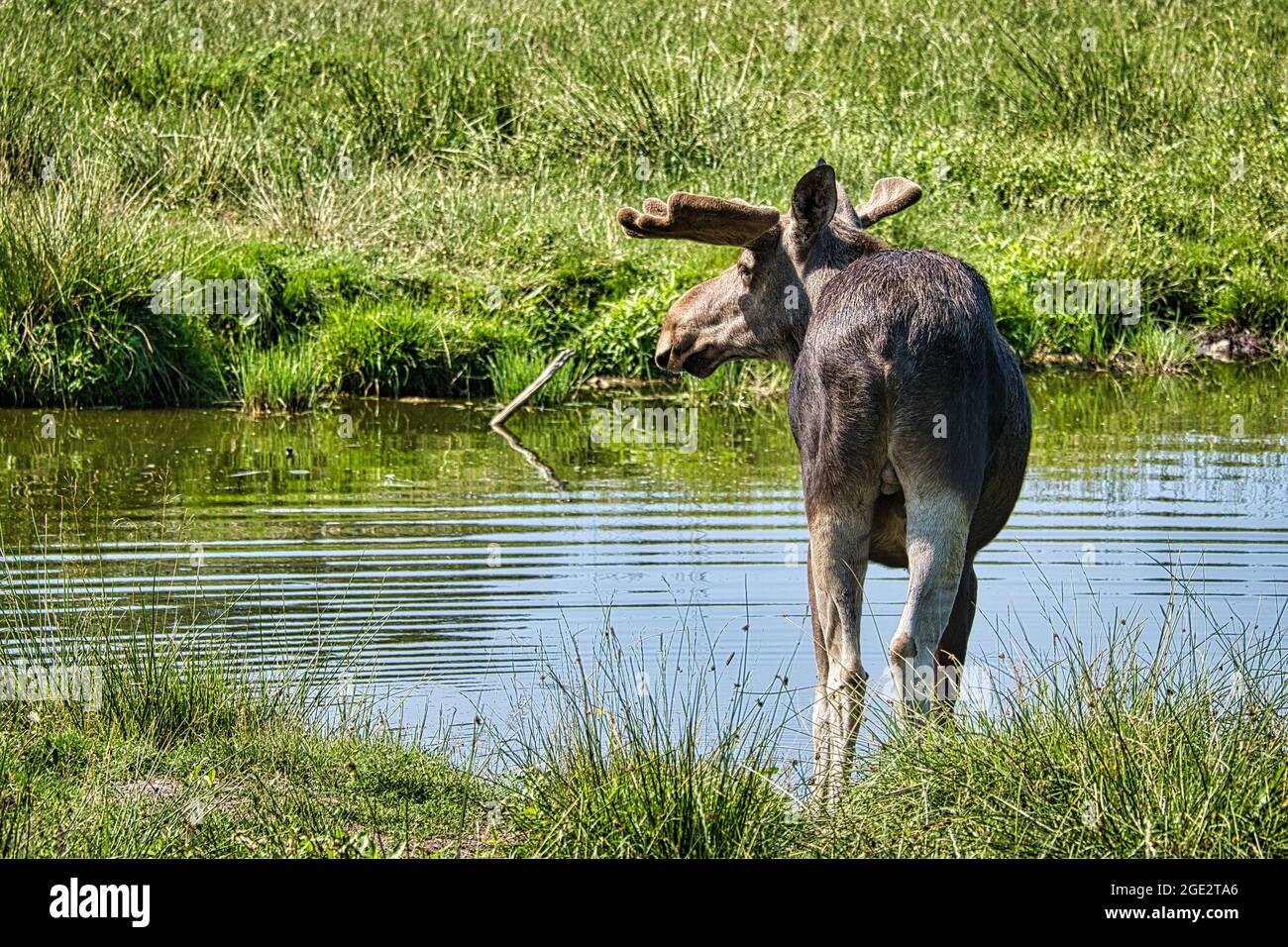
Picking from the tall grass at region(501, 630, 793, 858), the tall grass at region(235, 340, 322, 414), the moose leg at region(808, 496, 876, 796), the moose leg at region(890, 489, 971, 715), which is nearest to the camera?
the tall grass at region(501, 630, 793, 858)

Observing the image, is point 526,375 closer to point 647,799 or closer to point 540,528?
point 540,528

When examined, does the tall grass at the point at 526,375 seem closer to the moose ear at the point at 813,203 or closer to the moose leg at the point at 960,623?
the moose ear at the point at 813,203

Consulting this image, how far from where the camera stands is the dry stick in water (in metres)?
16.0

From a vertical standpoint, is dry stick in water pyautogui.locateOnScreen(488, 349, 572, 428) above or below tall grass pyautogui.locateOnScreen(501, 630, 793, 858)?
above

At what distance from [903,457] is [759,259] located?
4.33 ft

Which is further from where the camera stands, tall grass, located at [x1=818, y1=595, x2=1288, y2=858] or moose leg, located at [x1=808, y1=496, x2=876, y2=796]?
moose leg, located at [x1=808, y1=496, x2=876, y2=796]

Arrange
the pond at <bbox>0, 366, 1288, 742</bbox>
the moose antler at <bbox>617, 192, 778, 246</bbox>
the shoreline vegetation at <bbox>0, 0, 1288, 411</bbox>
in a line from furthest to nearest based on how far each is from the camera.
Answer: the shoreline vegetation at <bbox>0, 0, 1288, 411</bbox>, the pond at <bbox>0, 366, 1288, 742</bbox>, the moose antler at <bbox>617, 192, 778, 246</bbox>

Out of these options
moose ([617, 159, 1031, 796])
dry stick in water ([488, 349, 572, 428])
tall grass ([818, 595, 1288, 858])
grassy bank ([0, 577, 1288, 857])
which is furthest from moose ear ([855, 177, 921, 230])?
dry stick in water ([488, 349, 572, 428])

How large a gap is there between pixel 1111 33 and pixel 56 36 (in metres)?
15.6

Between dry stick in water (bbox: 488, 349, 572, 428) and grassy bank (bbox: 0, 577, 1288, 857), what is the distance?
9776mm

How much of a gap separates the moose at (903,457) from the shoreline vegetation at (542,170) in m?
11.8

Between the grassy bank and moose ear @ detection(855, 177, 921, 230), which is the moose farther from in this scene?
moose ear @ detection(855, 177, 921, 230)

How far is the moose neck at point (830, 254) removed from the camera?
622cm

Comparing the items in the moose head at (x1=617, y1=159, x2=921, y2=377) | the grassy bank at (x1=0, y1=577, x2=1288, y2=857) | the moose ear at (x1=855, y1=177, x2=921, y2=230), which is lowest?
the grassy bank at (x1=0, y1=577, x2=1288, y2=857)
